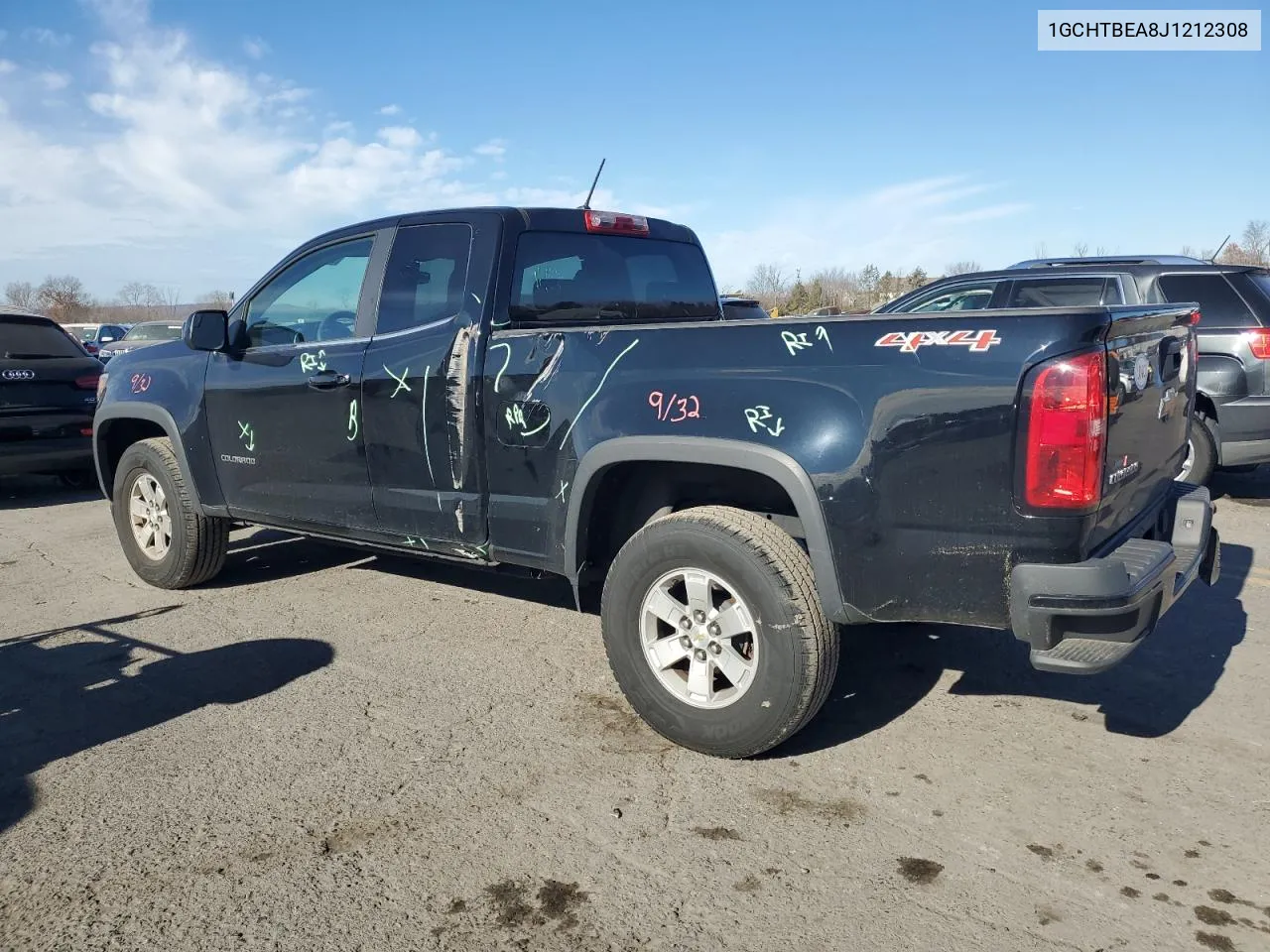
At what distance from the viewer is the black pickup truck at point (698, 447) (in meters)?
2.77

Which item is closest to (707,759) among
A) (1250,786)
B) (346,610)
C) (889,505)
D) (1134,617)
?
(889,505)

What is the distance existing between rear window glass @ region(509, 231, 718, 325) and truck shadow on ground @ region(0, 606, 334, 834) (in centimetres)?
187

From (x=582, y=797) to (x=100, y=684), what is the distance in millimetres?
2311

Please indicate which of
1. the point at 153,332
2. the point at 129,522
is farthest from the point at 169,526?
the point at 153,332

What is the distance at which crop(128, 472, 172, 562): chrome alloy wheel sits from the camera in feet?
18.5

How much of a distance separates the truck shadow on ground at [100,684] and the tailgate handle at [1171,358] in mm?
3529

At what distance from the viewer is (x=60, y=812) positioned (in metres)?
3.11

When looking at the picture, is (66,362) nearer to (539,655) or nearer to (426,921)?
(539,655)

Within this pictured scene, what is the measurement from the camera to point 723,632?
3.34m

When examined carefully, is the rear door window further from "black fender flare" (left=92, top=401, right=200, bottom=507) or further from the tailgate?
the tailgate

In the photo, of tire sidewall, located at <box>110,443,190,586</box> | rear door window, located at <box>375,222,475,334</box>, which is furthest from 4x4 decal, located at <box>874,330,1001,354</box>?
tire sidewall, located at <box>110,443,190,586</box>

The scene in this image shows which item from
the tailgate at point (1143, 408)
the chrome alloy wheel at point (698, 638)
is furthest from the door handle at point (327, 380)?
the tailgate at point (1143, 408)

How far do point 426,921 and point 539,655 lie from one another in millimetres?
1947

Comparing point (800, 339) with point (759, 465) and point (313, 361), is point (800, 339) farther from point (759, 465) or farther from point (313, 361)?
point (313, 361)
